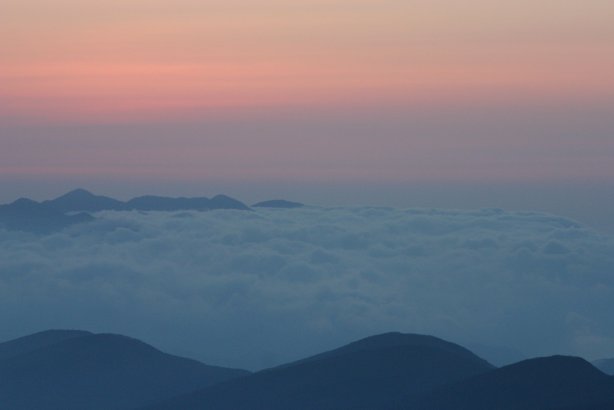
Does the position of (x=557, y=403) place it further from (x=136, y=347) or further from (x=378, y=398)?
(x=136, y=347)

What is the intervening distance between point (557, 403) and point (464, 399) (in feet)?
39.0

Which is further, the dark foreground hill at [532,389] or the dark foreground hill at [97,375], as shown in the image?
the dark foreground hill at [97,375]

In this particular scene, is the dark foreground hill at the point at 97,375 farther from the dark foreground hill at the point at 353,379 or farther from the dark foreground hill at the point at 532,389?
the dark foreground hill at the point at 532,389

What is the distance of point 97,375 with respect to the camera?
573ft

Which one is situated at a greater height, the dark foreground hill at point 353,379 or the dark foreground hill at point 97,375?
the dark foreground hill at point 353,379

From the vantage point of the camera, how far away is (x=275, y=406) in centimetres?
13538

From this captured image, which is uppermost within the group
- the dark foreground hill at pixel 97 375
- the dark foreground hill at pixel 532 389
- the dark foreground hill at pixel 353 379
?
the dark foreground hill at pixel 532 389

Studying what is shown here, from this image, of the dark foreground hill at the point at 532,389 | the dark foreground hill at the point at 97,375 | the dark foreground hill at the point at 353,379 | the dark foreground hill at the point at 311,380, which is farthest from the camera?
the dark foreground hill at the point at 97,375

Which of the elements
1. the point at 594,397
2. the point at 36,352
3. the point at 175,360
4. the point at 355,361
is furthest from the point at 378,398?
the point at 36,352

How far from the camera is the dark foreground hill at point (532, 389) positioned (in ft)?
359

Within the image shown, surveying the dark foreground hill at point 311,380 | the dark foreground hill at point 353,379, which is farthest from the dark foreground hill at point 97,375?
the dark foreground hill at point 353,379

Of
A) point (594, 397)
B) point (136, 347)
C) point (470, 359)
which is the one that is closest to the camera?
point (594, 397)

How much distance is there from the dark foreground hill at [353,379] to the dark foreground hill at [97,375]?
49.6 ft

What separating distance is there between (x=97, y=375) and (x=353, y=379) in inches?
1971
